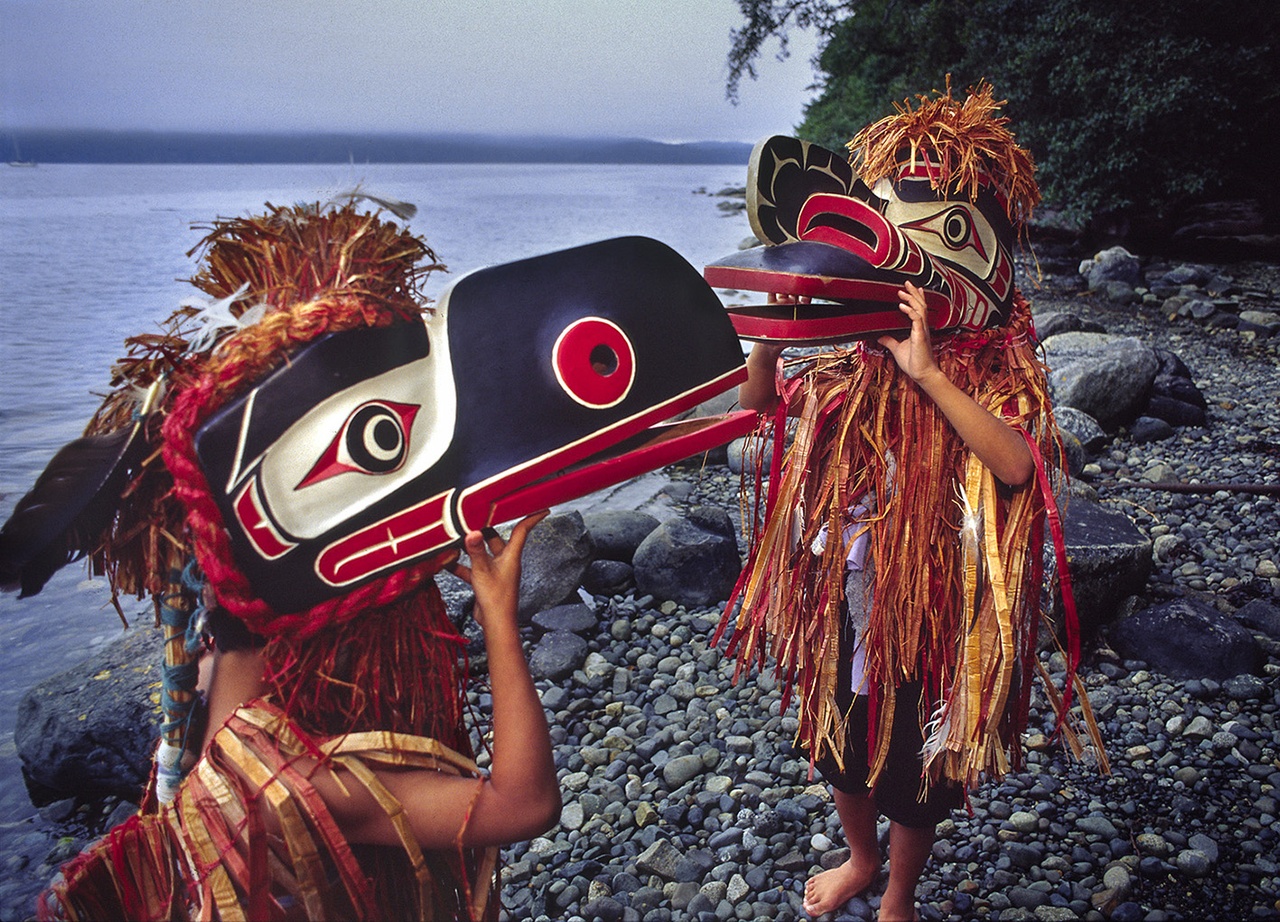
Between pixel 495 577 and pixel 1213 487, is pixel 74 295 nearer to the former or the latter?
pixel 495 577

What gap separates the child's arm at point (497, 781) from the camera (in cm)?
104

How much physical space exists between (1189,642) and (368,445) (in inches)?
107

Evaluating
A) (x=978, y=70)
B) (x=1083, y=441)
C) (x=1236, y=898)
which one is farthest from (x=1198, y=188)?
(x=1236, y=898)

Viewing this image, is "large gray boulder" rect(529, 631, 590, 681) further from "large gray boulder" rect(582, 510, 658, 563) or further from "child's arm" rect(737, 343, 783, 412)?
"child's arm" rect(737, 343, 783, 412)

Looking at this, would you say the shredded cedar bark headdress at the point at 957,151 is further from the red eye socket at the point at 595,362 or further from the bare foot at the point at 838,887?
the bare foot at the point at 838,887

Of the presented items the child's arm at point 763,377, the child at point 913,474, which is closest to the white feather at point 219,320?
the child at point 913,474

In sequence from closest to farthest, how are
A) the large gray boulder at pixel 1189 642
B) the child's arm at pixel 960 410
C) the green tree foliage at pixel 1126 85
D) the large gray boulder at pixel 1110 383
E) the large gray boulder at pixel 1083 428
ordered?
the child's arm at pixel 960 410 → the large gray boulder at pixel 1189 642 → the large gray boulder at pixel 1083 428 → the large gray boulder at pixel 1110 383 → the green tree foliage at pixel 1126 85

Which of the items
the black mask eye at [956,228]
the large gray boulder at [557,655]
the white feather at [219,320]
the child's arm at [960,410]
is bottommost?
the large gray boulder at [557,655]

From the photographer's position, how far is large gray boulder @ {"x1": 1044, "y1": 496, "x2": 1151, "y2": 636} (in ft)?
9.20

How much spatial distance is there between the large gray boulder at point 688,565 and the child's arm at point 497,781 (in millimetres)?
2242

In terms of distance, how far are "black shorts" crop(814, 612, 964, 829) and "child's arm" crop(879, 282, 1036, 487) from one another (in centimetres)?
46

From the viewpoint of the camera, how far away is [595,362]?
3.45ft

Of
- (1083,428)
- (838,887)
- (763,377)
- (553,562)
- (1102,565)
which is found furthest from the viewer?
(1083,428)

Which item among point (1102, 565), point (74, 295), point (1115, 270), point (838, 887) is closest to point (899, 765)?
point (838, 887)
